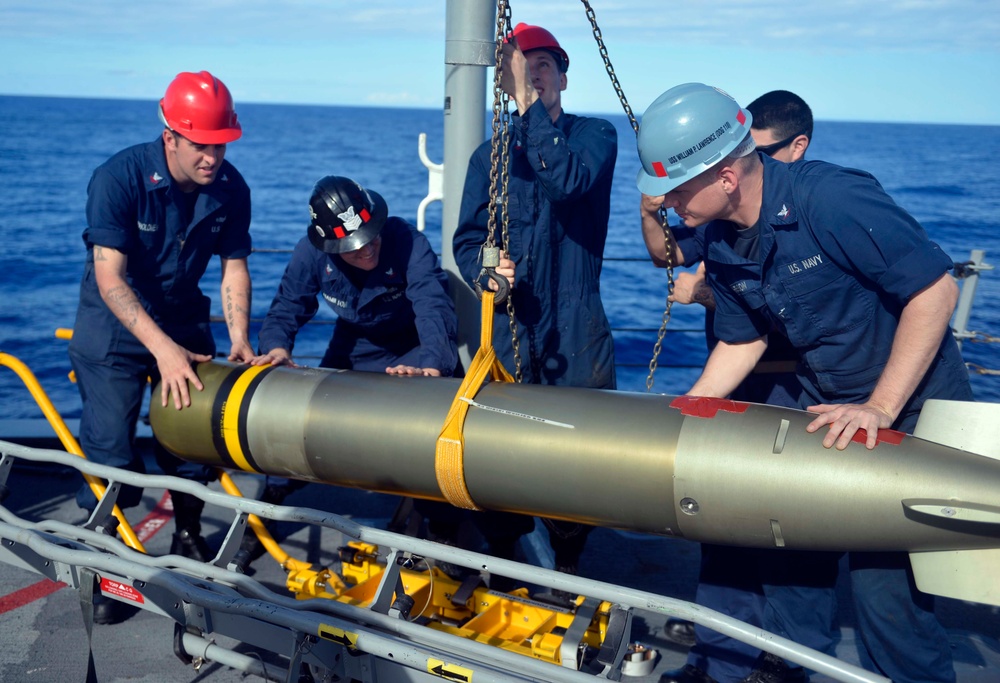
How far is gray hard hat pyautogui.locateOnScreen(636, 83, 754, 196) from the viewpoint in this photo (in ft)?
7.75

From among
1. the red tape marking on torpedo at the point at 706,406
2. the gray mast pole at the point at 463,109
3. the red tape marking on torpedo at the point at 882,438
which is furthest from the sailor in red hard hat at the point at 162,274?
the red tape marking on torpedo at the point at 882,438

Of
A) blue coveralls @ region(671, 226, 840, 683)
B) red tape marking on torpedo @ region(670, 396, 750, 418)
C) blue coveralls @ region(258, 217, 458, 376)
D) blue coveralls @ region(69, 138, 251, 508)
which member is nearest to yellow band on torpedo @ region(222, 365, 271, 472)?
blue coveralls @ region(258, 217, 458, 376)

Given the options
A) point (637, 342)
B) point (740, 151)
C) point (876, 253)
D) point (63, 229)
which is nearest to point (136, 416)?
point (740, 151)

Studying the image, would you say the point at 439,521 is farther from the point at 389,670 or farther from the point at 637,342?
the point at 637,342

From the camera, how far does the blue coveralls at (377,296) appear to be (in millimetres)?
3525

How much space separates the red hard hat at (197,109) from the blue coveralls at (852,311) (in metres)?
2.01

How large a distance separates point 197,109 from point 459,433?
1712mm

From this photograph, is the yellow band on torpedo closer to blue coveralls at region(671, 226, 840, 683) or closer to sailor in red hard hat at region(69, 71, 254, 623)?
sailor in red hard hat at region(69, 71, 254, 623)

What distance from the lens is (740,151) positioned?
7.98 ft

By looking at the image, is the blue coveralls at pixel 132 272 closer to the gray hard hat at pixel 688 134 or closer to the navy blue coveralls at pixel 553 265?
the navy blue coveralls at pixel 553 265

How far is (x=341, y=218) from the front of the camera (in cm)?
337

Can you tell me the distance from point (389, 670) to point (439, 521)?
1273 mm

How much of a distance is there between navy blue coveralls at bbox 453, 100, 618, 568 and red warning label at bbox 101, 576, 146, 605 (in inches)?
52.9

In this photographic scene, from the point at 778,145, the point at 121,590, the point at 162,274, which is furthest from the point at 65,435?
the point at 778,145
